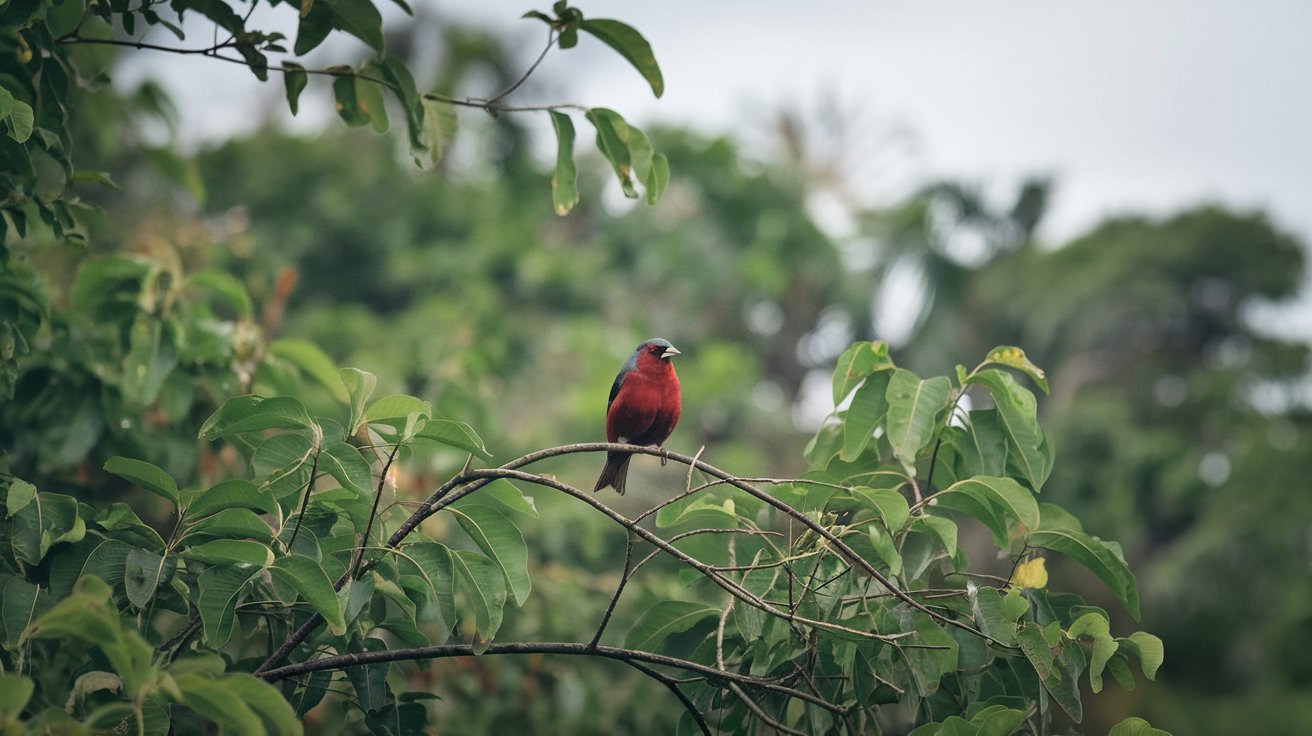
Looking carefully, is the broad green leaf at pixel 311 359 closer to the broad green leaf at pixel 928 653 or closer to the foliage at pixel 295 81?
the foliage at pixel 295 81

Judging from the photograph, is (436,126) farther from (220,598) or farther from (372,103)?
(220,598)

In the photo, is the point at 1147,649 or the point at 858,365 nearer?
the point at 1147,649

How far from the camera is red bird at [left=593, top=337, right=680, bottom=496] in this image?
3.88m

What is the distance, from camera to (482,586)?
2354 millimetres

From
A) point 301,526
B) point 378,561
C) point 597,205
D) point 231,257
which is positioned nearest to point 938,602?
point 378,561

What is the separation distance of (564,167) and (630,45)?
36 centimetres

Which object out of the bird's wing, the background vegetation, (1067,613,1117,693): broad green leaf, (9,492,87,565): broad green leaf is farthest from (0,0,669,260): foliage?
the background vegetation

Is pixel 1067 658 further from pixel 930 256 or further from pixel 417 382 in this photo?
pixel 930 256

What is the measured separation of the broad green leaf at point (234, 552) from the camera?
2.07m

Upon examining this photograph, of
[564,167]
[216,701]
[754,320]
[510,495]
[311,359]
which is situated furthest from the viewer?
[754,320]

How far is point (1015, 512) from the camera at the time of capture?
2.40 m

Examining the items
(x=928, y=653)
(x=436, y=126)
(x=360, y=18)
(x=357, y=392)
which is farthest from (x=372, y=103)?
(x=928, y=653)

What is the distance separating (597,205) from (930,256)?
4.66 metres

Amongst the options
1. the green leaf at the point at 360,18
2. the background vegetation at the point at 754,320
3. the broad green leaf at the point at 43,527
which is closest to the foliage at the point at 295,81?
the green leaf at the point at 360,18
